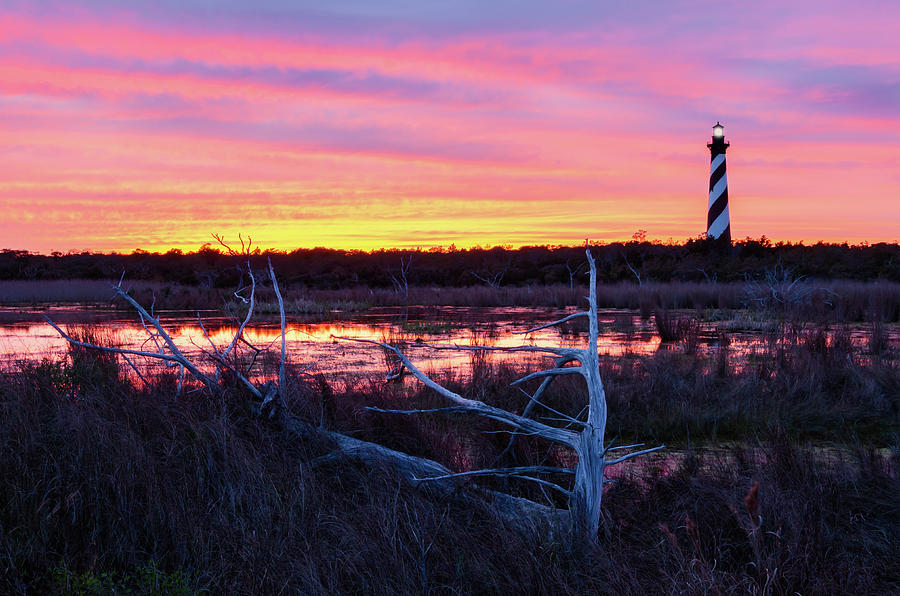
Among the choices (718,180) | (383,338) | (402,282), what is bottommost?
(383,338)

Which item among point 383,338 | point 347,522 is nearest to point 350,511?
point 347,522

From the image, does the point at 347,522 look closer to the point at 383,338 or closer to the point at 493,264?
the point at 383,338

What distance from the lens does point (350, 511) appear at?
→ 372 centimetres

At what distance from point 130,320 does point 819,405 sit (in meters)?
17.0

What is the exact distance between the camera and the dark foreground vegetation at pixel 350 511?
2902 mm

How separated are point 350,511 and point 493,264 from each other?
47724 mm

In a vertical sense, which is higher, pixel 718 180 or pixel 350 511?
pixel 718 180

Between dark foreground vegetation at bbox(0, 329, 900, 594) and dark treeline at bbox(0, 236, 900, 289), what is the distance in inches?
647

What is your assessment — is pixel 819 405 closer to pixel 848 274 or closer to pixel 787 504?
pixel 787 504

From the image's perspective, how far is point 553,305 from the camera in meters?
24.9

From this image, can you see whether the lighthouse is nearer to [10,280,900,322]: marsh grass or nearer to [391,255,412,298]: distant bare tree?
[10,280,900,322]: marsh grass

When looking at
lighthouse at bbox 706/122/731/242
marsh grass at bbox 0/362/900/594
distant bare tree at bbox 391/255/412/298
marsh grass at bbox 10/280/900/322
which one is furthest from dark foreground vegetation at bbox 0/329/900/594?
lighthouse at bbox 706/122/731/242

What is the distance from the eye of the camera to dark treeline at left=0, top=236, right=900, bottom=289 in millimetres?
34156

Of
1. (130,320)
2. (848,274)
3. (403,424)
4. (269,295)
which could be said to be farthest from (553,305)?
(403,424)
